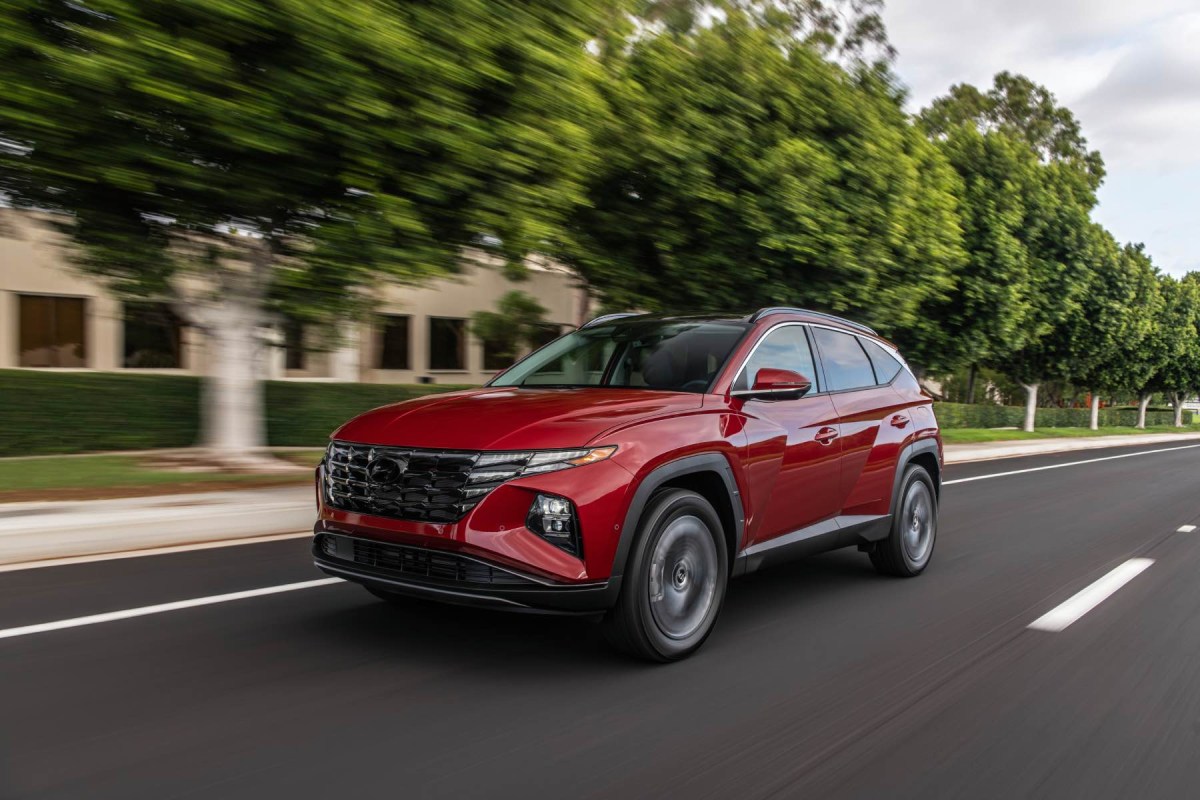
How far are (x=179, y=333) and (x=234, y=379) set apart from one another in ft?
41.1

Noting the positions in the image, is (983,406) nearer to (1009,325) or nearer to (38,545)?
(1009,325)

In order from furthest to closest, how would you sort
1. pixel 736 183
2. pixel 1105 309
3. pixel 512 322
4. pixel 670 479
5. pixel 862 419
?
pixel 1105 309 → pixel 512 322 → pixel 736 183 → pixel 862 419 → pixel 670 479

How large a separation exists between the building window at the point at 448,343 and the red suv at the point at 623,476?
23157 mm

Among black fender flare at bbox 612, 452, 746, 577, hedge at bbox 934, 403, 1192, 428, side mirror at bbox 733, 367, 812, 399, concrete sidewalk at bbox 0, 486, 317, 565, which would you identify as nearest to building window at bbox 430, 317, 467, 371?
hedge at bbox 934, 403, 1192, 428

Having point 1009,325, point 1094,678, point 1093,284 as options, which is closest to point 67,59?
point 1094,678

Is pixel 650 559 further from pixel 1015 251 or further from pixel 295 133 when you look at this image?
pixel 1015 251

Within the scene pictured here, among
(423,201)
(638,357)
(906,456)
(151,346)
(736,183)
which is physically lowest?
(906,456)

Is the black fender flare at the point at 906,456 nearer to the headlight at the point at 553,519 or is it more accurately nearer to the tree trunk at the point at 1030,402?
the headlight at the point at 553,519

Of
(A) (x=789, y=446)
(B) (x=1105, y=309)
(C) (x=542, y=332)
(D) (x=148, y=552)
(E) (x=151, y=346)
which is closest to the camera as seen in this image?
(A) (x=789, y=446)

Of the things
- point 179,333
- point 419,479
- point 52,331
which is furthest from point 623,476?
point 179,333

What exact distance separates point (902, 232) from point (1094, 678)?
13.0 metres

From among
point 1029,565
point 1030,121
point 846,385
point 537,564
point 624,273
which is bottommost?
point 1029,565

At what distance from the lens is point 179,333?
2306 cm

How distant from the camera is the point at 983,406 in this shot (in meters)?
44.3
